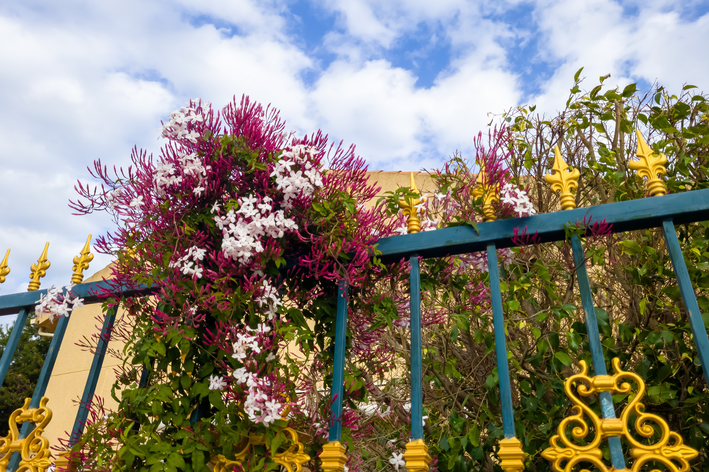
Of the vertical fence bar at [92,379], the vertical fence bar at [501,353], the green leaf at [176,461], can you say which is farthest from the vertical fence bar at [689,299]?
the vertical fence bar at [92,379]

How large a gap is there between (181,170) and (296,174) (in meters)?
0.51

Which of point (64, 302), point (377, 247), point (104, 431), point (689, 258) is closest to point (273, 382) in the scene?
point (377, 247)

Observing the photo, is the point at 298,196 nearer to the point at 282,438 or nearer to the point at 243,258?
the point at 243,258

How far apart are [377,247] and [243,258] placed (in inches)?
20.5

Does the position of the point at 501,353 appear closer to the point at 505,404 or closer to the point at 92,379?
the point at 505,404

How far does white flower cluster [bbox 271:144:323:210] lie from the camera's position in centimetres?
193

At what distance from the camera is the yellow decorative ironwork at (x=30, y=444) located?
2199 mm

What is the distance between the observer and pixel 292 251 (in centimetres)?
206

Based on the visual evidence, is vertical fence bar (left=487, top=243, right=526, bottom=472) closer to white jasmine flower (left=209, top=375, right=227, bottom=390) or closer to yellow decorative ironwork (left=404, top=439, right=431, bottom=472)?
yellow decorative ironwork (left=404, top=439, right=431, bottom=472)

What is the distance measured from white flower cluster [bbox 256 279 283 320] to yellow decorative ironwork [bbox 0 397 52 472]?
1184 mm

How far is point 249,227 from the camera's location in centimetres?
188

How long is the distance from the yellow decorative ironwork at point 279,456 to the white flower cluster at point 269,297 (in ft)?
1.39

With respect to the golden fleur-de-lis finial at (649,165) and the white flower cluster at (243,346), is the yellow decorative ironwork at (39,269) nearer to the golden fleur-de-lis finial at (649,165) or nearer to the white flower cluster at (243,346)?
the white flower cluster at (243,346)

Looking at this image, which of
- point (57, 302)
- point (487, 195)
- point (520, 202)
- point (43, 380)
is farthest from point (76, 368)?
point (520, 202)
